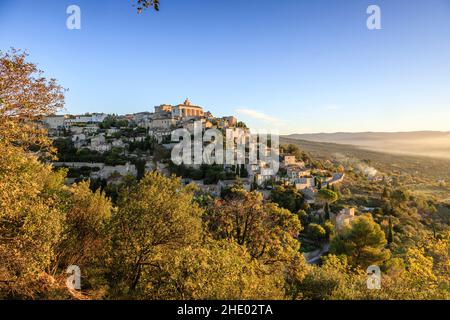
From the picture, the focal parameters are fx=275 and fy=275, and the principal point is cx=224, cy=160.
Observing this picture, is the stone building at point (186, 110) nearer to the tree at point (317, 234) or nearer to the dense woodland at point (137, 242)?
the tree at point (317, 234)

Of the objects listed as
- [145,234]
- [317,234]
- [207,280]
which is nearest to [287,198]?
[317,234]

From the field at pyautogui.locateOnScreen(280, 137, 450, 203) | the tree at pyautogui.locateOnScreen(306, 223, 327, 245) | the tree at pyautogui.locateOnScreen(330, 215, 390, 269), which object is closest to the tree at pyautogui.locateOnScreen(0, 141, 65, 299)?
the tree at pyautogui.locateOnScreen(330, 215, 390, 269)

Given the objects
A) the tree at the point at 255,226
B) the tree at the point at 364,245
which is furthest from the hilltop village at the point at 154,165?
the tree at the point at 255,226

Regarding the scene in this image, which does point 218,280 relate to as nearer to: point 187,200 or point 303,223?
point 187,200

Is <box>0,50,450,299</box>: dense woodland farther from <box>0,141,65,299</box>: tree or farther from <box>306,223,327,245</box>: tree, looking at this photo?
<box>306,223,327,245</box>: tree
